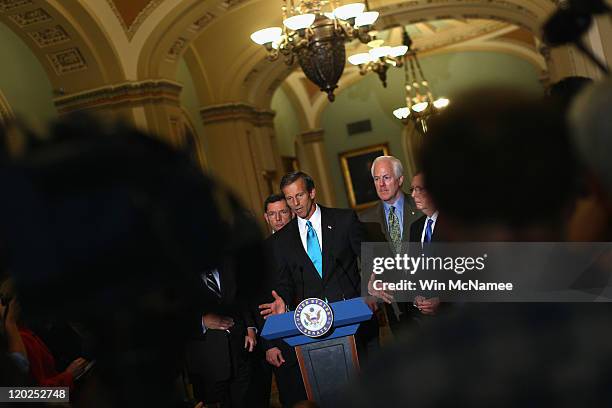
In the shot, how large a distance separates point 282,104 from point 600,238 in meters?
19.8

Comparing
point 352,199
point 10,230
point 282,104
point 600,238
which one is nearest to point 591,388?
point 600,238

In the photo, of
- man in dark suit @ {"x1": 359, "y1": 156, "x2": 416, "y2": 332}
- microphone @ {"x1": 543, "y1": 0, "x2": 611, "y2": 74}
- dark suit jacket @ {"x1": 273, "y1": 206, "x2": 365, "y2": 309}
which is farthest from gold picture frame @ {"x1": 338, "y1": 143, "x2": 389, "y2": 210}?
microphone @ {"x1": 543, "y1": 0, "x2": 611, "y2": 74}

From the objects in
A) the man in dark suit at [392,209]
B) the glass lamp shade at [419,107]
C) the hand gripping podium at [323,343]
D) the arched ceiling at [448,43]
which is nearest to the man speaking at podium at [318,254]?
the man in dark suit at [392,209]

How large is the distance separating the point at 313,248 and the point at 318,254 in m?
0.05

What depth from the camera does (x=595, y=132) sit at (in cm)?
100

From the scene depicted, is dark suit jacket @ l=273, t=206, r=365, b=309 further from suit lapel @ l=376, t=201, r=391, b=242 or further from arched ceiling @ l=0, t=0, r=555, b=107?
arched ceiling @ l=0, t=0, r=555, b=107

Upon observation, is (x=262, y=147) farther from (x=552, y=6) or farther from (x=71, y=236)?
(x=71, y=236)

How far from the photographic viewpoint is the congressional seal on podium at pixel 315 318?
163 inches

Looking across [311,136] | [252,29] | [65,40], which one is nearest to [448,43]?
[311,136]

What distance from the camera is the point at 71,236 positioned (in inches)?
41.4

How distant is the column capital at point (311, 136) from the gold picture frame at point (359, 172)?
1688 mm

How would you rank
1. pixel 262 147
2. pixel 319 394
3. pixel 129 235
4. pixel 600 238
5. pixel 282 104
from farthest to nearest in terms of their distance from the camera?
1. pixel 282 104
2. pixel 262 147
3. pixel 319 394
4. pixel 600 238
5. pixel 129 235

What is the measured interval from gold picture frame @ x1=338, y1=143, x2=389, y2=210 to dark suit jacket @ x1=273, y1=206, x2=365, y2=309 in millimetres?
17860

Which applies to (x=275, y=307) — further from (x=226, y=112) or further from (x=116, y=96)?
(x=226, y=112)
